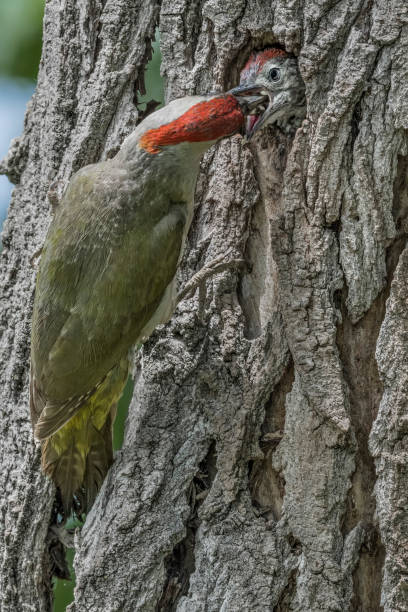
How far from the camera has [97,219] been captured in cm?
249

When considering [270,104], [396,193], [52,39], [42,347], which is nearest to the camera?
[396,193]

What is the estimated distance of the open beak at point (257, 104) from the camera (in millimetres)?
2219

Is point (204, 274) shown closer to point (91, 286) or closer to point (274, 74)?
point (91, 286)

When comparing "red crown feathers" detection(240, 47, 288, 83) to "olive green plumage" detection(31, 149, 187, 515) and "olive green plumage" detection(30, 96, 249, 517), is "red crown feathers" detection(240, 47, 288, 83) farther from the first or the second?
"olive green plumage" detection(31, 149, 187, 515)

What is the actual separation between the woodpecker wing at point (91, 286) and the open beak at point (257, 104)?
15.4 inches

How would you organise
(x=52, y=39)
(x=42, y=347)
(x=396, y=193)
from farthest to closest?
(x=52, y=39)
(x=42, y=347)
(x=396, y=193)

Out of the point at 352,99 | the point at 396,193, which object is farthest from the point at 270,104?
the point at 396,193

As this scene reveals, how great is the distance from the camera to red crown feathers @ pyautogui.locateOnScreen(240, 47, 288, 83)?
2.18 metres

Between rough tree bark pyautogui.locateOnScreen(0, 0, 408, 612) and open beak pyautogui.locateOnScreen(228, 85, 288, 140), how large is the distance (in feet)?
0.19

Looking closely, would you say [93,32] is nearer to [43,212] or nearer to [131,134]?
[131,134]

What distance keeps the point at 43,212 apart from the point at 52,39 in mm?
604

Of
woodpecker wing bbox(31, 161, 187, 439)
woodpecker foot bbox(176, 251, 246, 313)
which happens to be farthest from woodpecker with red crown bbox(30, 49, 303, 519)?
woodpecker foot bbox(176, 251, 246, 313)

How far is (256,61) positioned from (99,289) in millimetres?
855

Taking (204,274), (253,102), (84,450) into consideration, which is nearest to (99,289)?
(204,274)
